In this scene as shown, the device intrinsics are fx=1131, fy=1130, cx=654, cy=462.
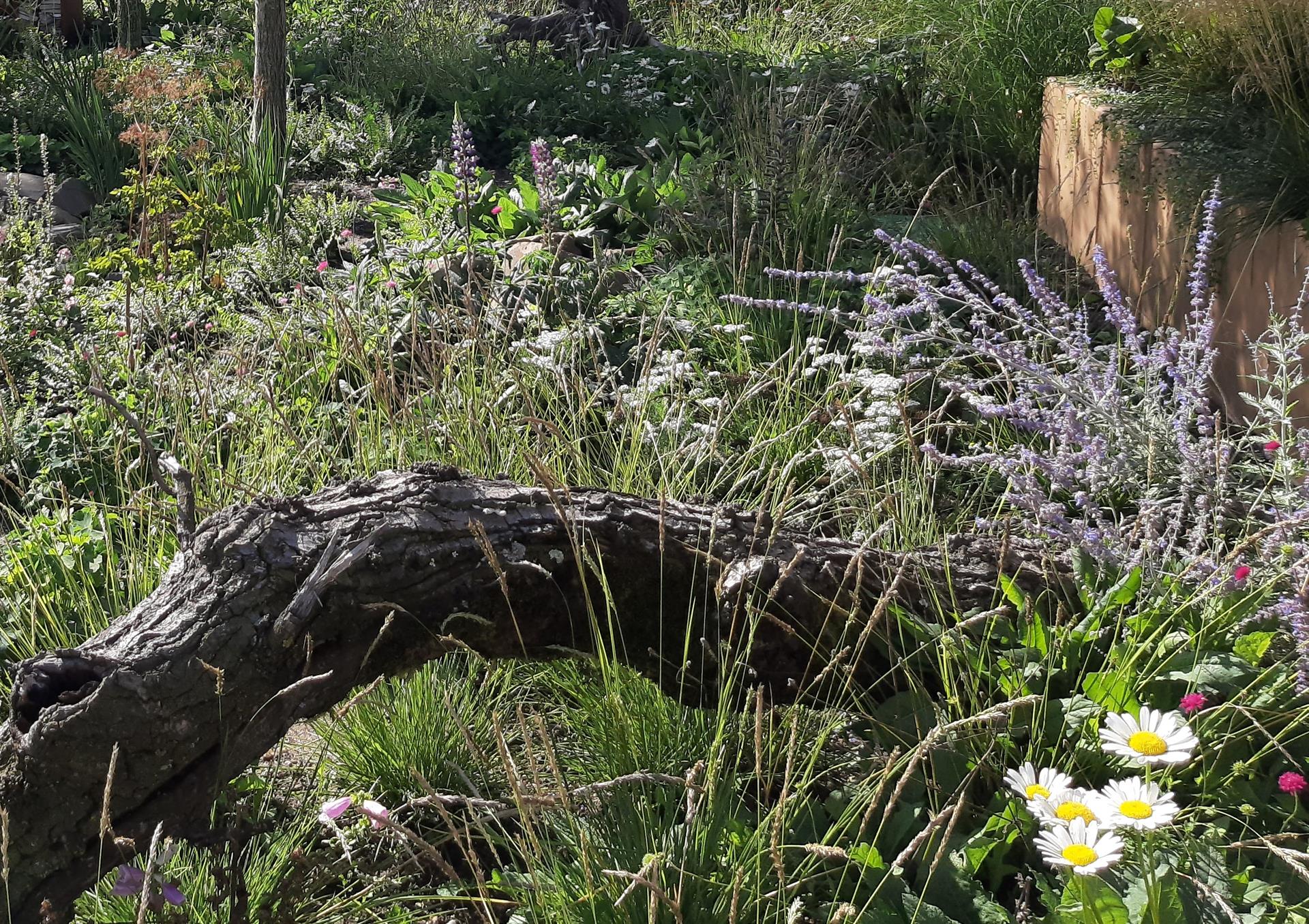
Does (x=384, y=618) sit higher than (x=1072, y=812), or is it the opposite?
(x=1072, y=812)

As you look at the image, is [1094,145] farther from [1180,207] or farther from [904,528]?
[904,528]

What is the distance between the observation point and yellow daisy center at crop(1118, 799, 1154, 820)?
45.9 inches

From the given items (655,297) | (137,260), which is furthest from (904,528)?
(137,260)

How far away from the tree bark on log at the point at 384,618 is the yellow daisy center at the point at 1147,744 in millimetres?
322

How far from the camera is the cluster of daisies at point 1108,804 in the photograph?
3.72 ft

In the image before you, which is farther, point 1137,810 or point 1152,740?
point 1152,740

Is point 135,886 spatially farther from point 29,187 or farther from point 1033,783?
point 29,187

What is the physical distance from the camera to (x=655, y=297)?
4.13 meters

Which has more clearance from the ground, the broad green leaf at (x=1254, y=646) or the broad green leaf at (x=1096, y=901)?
the broad green leaf at (x=1254, y=646)

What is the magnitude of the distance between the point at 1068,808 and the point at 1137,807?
70 millimetres

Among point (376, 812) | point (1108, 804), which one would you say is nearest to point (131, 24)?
point (376, 812)

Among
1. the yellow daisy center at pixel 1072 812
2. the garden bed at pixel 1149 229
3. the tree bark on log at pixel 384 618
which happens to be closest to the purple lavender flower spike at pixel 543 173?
the garden bed at pixel 1149 229

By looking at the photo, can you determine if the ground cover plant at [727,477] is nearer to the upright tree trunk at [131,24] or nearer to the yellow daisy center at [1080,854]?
the yellow daisy center at [1080,854]

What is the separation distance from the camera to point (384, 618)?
1.95 meters
